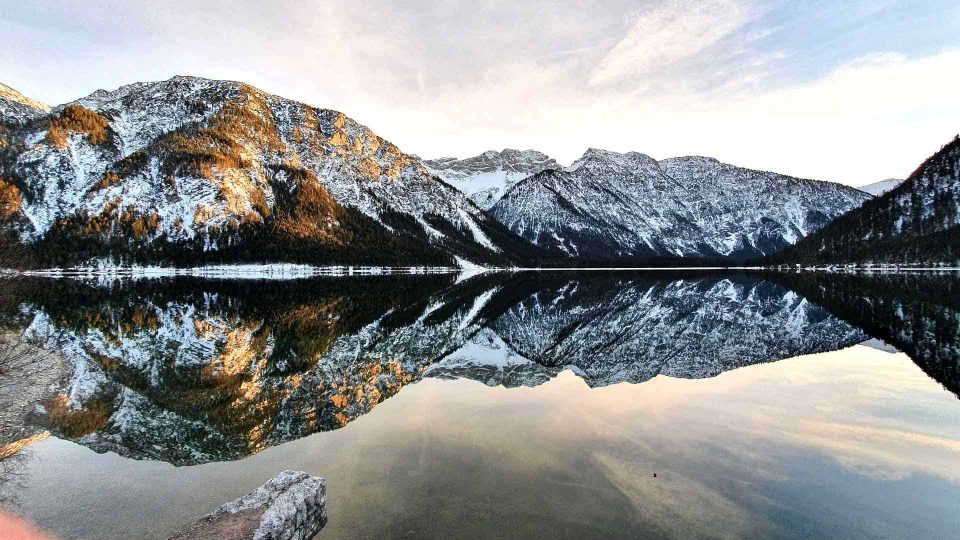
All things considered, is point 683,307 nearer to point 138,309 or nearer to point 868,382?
point 868,382

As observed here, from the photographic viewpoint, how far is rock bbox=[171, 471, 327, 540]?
11828 mm

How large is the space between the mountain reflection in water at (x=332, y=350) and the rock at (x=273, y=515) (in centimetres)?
609

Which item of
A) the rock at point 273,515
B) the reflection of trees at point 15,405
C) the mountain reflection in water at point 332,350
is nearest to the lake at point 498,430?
the reflection of trees at point 15,405

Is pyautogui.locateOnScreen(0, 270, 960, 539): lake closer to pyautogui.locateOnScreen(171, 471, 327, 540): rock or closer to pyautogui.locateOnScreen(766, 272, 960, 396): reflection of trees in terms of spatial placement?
pyautogui.locateOnScreen(766, 272, 960, 396): reflection of trees

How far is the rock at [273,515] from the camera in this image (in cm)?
1183

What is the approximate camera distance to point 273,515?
12148 millimetres

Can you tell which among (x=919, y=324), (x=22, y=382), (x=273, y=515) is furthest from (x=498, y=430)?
(x=919, y=324)

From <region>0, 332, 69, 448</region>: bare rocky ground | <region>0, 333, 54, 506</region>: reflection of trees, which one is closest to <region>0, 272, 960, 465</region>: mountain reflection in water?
<region>0, 332, 69, 448</region>: bare rocky ground

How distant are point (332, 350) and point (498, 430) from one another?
22.1m

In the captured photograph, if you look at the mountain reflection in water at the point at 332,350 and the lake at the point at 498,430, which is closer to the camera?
the lake at the point at 498,430

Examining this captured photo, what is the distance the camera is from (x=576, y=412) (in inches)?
904

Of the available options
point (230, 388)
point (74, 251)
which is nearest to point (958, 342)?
point (230, 388)

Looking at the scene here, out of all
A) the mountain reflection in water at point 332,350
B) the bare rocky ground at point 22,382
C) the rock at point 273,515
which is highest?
the rock at point 273,515

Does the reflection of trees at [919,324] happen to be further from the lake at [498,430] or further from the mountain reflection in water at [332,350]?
the lake at [498,430]
